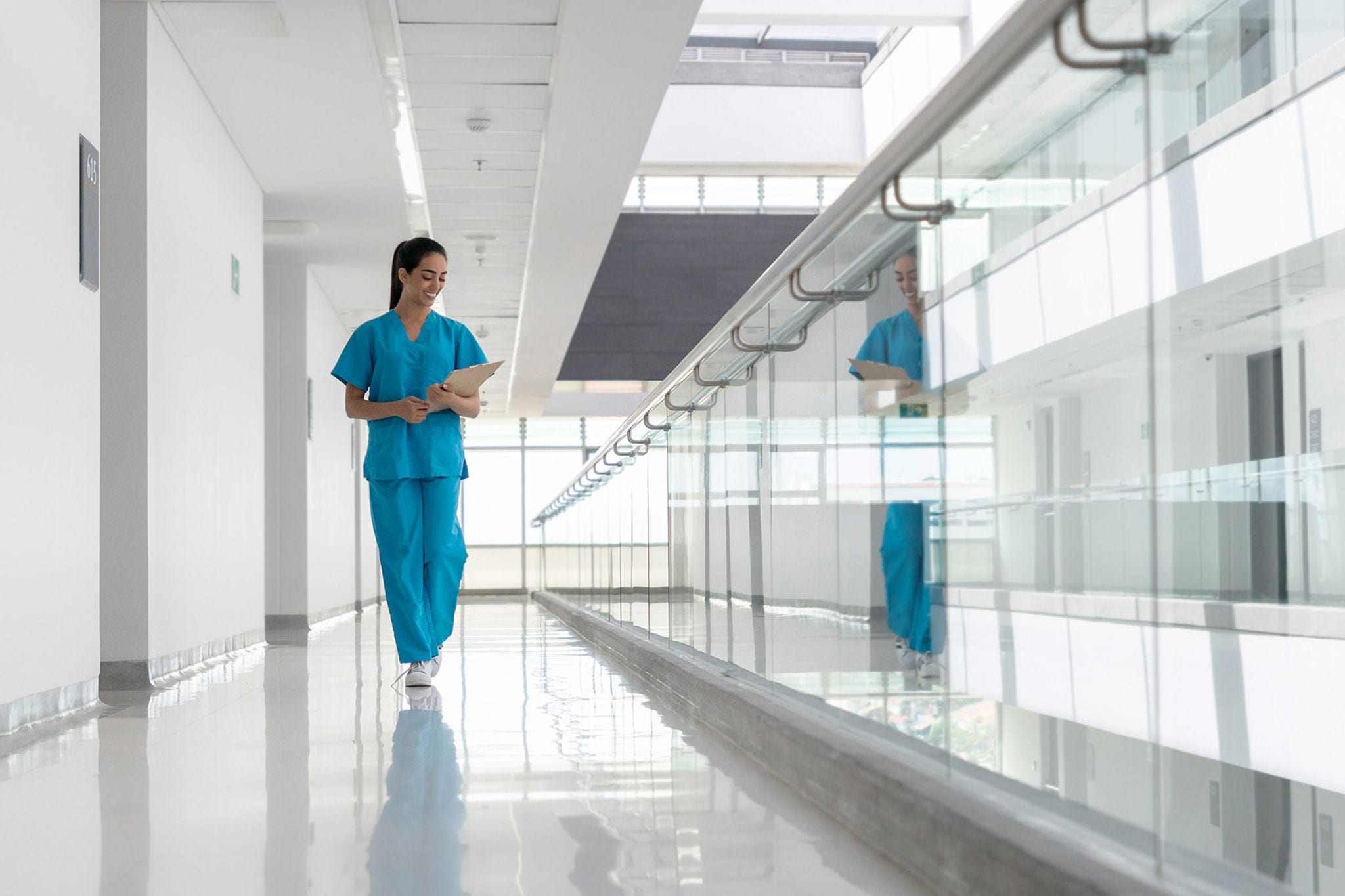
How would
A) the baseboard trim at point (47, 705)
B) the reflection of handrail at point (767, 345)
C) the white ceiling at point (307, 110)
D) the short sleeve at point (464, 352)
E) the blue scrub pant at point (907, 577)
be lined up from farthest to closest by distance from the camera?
the white ceiling at point (307, 110) → the short sleeve at point (464, 352) → the baseboard trim at point (47, 705) → the reflection of handrail at point (767, 345) → the blue scrub pant at point (907, 577)

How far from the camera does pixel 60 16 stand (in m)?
4.12

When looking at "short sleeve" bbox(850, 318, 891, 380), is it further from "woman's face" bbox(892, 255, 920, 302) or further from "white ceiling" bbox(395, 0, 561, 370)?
"white ceiling" bbox(395, 0, 561, 370)

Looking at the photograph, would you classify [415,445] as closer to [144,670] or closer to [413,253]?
[413,253]

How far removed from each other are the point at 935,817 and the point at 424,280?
130 inches

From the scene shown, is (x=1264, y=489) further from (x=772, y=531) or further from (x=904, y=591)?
(x=904, y=591)

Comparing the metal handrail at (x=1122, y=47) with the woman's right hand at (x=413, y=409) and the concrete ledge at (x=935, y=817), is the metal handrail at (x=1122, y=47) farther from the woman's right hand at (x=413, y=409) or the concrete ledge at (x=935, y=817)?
the woman's right hand at (x=413, y=409)

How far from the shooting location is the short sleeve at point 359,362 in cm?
457

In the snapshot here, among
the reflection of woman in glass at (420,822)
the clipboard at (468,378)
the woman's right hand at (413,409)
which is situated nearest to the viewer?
the reflection of woman in glass at (420,822)

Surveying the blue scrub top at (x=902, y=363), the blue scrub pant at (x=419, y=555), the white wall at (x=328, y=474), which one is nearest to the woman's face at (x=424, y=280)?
the blue scrub pant at (x=419, y=555)

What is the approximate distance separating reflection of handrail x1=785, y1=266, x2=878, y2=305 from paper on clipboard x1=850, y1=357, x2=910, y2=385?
0.11 m

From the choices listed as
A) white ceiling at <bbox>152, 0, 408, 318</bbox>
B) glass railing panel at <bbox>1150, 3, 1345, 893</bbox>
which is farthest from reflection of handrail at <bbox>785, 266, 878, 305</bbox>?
white ceiling at <bbox>152, 0, 408, 318</bbox>

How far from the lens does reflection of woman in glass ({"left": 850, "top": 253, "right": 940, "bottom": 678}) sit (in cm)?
192

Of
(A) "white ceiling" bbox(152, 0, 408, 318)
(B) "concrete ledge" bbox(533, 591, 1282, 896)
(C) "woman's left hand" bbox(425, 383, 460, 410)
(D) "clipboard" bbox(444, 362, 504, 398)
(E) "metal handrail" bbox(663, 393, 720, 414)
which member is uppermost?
(A) "white ceiling" bbox(152, 0, 408, 318)

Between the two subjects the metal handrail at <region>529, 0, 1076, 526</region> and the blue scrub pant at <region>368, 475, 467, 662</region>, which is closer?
the metal handrail at <region>529, 0, 1076, 526</region>
